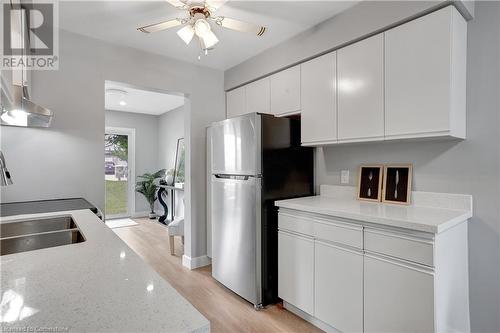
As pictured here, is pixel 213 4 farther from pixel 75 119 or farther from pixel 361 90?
pixel 75 119

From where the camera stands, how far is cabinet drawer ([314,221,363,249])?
5.64 ft

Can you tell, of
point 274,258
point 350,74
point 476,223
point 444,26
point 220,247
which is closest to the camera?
point 444,26

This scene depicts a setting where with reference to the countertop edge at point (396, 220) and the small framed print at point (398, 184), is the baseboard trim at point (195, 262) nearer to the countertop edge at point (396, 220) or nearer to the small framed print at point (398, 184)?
the countertop edge at point (396, 220)

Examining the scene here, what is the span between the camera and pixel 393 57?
1.84 meters

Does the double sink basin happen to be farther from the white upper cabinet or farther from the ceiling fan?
the white upper cabinet

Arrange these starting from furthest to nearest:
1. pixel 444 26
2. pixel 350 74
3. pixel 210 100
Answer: pixel 210 100 < pixel 350 74 < pixel 444 26

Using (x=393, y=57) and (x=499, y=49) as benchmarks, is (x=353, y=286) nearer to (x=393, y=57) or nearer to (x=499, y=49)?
(x=393, y=57)

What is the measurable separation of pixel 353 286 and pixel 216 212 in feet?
4.90

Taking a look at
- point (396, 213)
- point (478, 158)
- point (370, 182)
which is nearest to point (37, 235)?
point (396, 213)

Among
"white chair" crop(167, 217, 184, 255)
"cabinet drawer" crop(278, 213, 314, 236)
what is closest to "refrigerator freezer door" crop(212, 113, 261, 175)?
"cabinet drawer" crop(278, 213, 314, 236)

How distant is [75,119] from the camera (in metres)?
2.48

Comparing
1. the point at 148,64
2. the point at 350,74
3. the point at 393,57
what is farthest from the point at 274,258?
the point at 148,64

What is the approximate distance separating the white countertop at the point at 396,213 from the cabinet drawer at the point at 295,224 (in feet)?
0.29

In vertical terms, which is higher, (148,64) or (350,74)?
(148,64)
